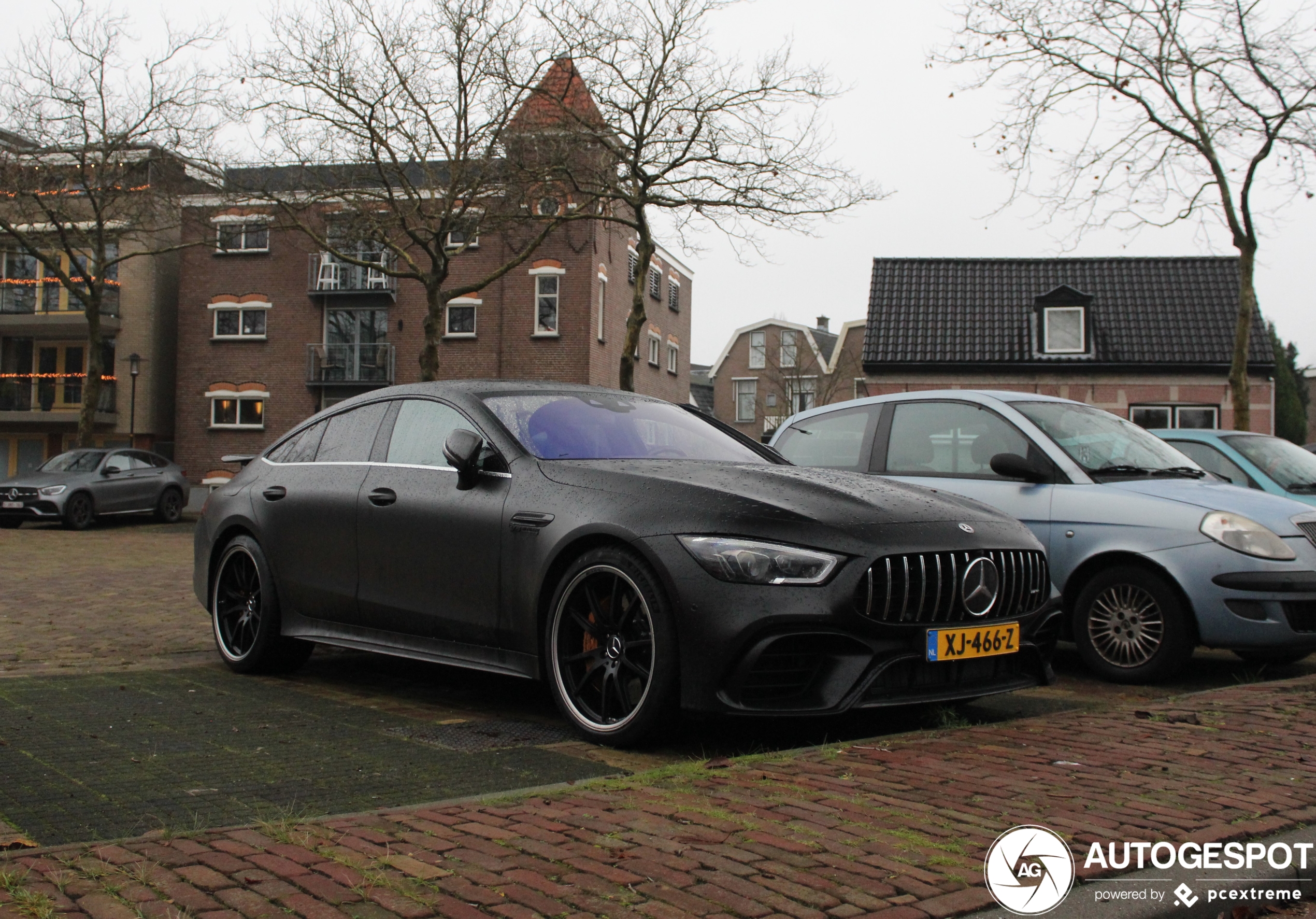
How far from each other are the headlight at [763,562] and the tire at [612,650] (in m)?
0.23

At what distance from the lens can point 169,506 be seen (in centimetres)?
2631

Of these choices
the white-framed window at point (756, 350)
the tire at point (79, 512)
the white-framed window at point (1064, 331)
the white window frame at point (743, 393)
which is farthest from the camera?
the white window frame at point (743, 393)

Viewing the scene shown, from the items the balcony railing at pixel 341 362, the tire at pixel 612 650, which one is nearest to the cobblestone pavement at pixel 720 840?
the tire at pixel 612 650

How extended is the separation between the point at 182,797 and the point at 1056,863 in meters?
2.56

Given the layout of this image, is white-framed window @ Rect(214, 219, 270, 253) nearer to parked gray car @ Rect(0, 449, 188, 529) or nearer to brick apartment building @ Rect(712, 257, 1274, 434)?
parked gray car @ Rect(0, 449, 188, 529)

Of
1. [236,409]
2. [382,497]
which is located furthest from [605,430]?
[236,409]

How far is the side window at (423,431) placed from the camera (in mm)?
5746

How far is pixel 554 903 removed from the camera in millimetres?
2732

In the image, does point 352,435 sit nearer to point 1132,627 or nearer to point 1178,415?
point 1132,627

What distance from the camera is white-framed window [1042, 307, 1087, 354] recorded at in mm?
33656

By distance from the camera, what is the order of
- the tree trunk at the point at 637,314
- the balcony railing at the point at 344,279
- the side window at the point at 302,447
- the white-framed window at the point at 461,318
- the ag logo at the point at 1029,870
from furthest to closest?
the balcony railing at the point at 344,279 < the white-framed window at the point at 461,318 < the tree trunk at the point at 637,314 < the side window at the point at 302,447 < the ag logo at the point at 1029,870

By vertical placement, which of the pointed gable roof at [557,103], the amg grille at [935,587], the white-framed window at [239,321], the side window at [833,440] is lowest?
the amg grille at [935,587]

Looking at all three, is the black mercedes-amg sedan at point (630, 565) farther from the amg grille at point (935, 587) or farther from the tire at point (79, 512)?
the tire at point (79, 512)

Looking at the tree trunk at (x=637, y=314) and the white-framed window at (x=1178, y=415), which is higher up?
the tree trunk at (x=637, y=314)
